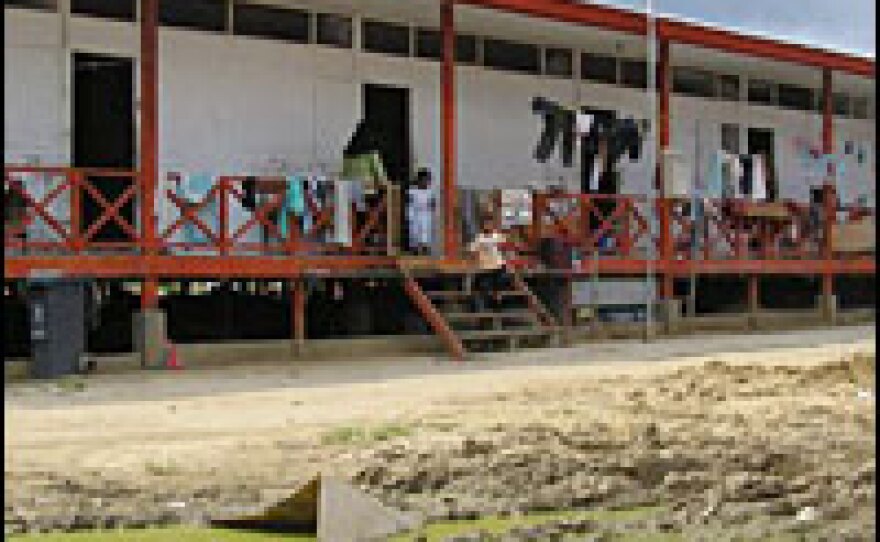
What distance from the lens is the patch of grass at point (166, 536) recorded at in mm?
5477

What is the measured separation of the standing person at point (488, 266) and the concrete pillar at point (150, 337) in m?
3.77

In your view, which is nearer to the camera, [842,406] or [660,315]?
[842,406]

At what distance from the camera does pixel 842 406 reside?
28.0ft

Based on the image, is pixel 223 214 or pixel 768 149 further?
pixel 768 149

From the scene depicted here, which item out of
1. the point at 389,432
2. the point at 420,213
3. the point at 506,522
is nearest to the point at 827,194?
the point at 420,213

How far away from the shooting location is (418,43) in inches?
643

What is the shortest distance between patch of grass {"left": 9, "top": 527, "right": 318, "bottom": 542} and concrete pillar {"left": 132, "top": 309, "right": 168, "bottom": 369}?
7.30 metres

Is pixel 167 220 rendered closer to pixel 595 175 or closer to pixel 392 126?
pixel 392 126

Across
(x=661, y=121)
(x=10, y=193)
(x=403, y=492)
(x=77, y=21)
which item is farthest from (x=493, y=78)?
(x=403, y=492)

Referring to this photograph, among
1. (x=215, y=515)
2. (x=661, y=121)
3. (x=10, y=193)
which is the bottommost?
(x=215, y=515)

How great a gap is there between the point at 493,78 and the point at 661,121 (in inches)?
101

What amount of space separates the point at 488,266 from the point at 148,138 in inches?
166

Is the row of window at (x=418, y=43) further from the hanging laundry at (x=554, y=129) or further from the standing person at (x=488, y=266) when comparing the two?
the standing person at (x=488, y=266)

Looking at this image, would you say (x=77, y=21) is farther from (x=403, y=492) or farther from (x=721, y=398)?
(x=403, y=492)
